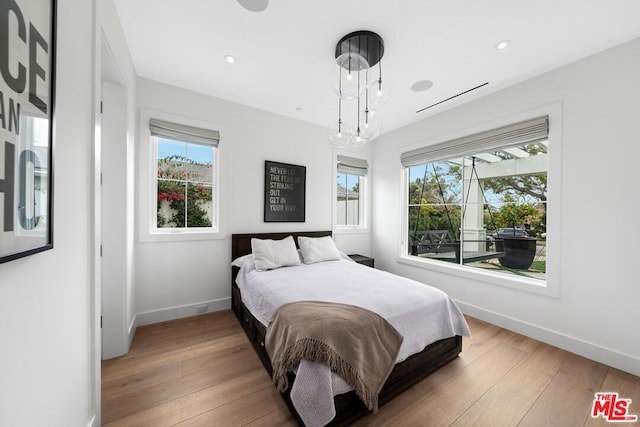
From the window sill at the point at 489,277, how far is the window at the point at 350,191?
1131 mm

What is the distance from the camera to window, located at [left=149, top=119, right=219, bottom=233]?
2.78m

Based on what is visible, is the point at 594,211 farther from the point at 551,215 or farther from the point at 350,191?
the point at 350,191

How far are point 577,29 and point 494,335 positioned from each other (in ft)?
9.17

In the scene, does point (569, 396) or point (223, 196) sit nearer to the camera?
point (569, 396)

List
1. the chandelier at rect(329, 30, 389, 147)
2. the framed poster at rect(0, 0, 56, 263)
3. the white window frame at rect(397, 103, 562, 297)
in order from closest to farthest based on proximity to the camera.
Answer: the framed poster at rect(0, 0, 56, 263) < the chandelier at rect(329, 30, 389, 147) < the white window frame at rect(397, 103, 562, 297)

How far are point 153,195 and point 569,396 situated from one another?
4079 millimetres

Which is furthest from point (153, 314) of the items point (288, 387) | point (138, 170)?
point (288, 387)

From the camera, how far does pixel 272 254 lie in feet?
9.21

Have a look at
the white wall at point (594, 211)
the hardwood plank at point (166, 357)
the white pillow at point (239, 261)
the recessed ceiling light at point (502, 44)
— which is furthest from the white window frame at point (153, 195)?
the white wall at point (594, 211)

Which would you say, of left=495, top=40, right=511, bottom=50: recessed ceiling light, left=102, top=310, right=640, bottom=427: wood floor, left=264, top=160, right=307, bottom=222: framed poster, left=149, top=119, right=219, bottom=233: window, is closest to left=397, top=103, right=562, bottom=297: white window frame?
left=102, top=310, right=640, bottom=427: wood floor

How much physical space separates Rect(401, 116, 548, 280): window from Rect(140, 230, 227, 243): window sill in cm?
293

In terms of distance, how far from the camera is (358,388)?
1.37 meters

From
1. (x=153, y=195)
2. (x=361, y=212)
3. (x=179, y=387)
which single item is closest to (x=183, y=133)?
(x=153, y=195)

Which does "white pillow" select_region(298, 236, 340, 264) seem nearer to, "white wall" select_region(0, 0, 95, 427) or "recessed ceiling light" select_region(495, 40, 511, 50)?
"white wall" select_region(0, 0, 95, 427)
